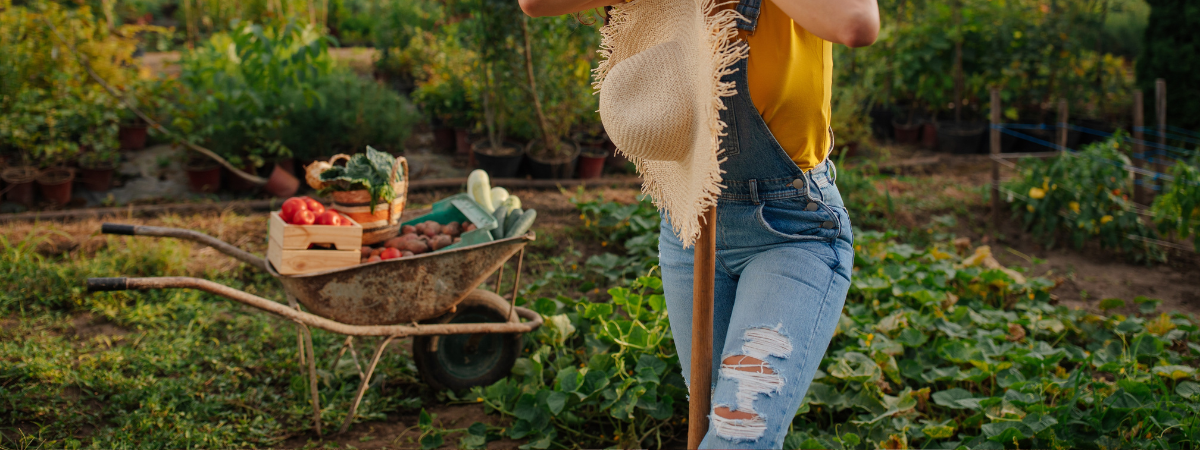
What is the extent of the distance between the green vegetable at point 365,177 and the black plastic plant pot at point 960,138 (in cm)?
676

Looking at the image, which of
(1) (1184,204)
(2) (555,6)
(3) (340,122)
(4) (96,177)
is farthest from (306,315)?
(1) (1184,204)

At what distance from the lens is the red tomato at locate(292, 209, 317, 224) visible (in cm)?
267

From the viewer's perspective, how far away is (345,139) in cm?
605

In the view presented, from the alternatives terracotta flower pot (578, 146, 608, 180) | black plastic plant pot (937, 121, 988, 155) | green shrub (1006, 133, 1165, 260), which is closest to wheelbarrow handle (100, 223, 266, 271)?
terracotta flower pot (578, 146, 608, 180)

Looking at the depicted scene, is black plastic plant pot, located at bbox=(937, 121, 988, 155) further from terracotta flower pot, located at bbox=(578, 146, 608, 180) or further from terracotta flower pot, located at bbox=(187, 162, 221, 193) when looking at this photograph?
terracotta flower pot, located at bbox=(187, 162, 221, 193)

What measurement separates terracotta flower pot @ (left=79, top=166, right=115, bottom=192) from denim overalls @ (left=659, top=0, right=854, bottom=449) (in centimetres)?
583

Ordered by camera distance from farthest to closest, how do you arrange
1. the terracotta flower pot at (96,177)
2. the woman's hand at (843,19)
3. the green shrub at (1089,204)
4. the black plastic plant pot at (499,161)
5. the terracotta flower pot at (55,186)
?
the black plastic plant pot at (499,161), the terracotta flower pot at (96,177), the terracotta flower pot at (55,186), the green shrub at (1089,204), the woman's hand at (843,19)

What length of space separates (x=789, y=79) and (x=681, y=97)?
22 cm

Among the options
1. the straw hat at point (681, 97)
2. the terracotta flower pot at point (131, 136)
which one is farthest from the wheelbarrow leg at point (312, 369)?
the terracotta flower pot at point (131, 136)

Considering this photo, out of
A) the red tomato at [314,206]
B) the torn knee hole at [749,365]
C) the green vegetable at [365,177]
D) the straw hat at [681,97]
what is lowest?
the torn knee hole at [749,365]

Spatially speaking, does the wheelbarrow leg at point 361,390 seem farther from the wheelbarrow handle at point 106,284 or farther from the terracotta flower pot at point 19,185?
the terracotta flower pot at point 19,185

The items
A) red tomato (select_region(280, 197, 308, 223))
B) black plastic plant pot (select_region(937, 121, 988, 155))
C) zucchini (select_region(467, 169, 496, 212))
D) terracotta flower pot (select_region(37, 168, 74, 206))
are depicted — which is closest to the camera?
red tomato (select_region(280, 197, 308, 223))

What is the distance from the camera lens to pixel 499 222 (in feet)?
10.1

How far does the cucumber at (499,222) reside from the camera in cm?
303
